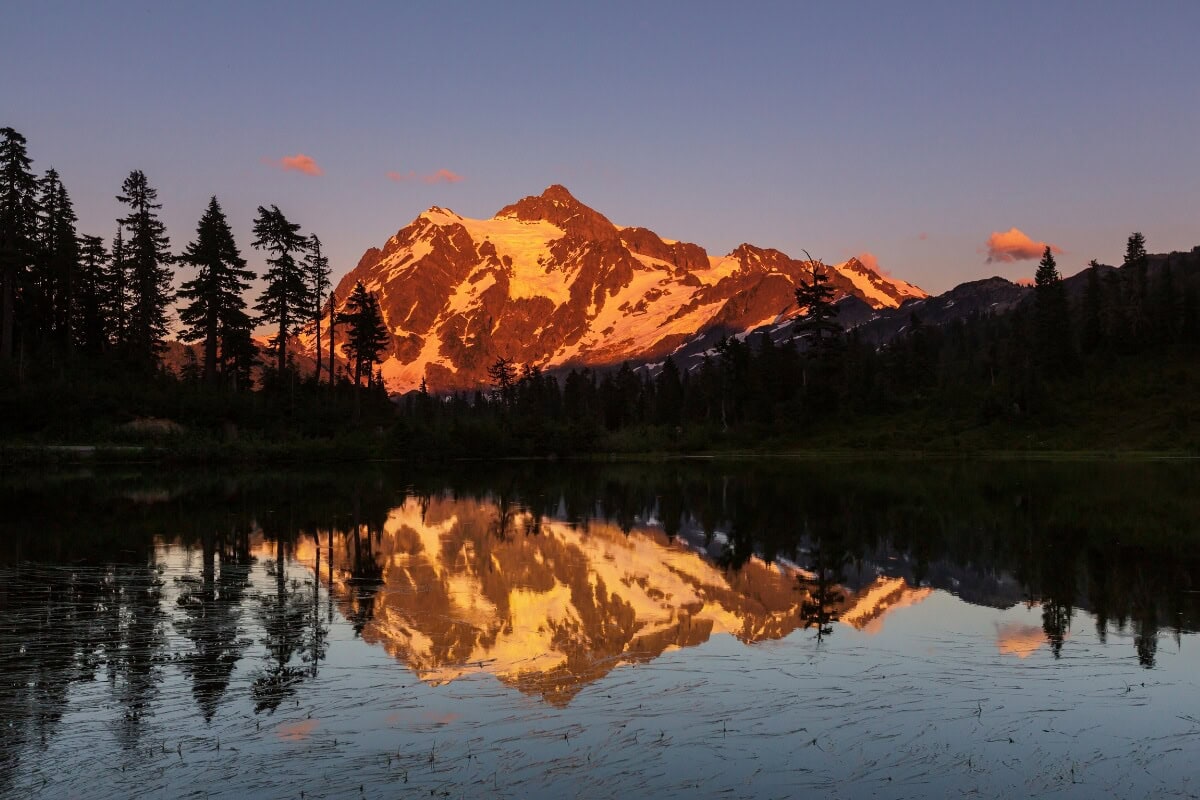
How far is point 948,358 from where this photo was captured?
7510 inches

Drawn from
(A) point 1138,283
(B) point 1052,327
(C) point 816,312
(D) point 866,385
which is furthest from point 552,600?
(A) point 1138,283

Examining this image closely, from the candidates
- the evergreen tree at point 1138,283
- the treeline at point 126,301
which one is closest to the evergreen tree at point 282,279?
the treeline at point 126,301

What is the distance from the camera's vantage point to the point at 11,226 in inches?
2516

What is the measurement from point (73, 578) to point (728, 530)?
18357 millimetres

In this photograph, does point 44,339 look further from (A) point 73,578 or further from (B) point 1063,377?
(B) point 1063,377

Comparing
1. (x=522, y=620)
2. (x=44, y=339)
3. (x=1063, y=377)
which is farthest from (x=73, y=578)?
(x=1063, y=377)

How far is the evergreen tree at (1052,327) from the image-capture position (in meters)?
112

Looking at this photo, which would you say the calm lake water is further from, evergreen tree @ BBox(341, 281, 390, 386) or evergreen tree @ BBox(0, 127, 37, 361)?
evergreen tree @ BBox(341, 281, 390, 386)

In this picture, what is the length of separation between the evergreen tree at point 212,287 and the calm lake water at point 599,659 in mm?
47298

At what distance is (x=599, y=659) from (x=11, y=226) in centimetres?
6618

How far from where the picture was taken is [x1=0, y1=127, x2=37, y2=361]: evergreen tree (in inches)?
2486

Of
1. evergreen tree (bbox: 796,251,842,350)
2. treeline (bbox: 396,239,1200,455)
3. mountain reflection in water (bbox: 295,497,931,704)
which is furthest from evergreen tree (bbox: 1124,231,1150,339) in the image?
mountain reflection in water (bbox: 295,497,931,704)

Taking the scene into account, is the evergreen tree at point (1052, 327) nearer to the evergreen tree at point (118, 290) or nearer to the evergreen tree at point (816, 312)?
the evergreen tree at point (816, 312)

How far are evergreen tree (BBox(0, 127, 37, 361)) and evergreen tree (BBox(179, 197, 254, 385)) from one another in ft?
35.8
